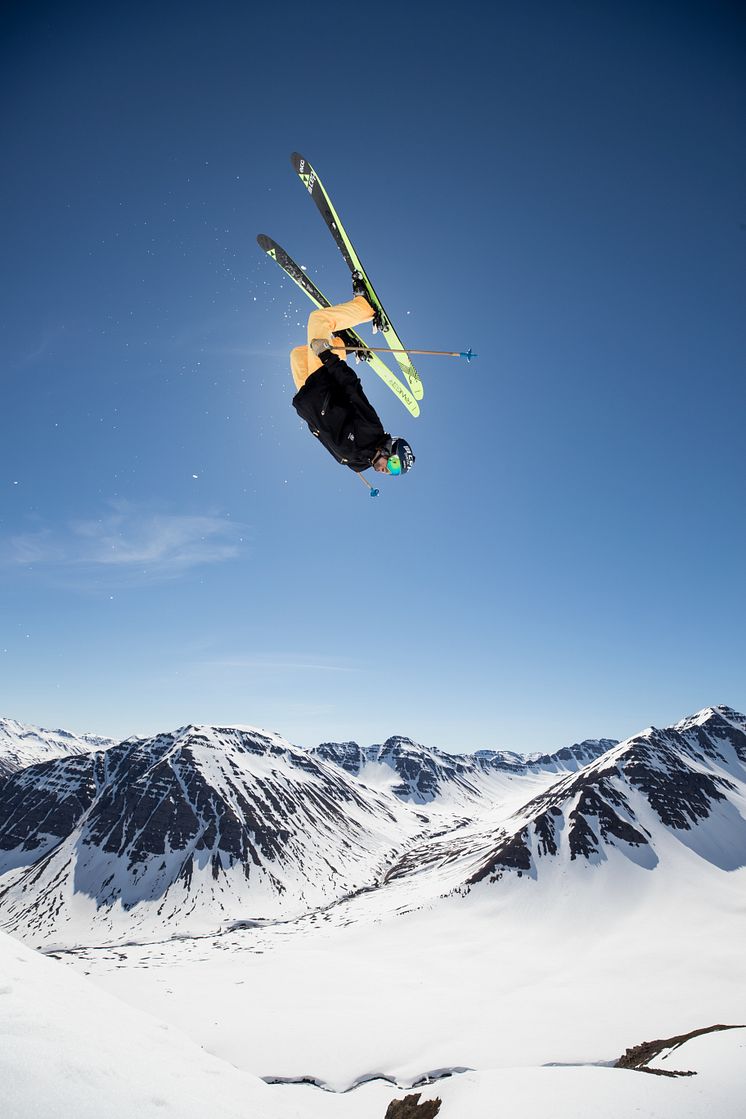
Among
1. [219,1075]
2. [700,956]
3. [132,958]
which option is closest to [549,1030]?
[700,956]

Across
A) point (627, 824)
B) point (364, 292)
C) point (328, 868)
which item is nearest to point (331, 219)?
point (364, 292)

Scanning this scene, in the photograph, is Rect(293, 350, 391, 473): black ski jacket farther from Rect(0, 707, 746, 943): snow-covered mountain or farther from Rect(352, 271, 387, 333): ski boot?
Rect(0, 707, 746, 943): snow-covered mountain

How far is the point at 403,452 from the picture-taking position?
1005 cm

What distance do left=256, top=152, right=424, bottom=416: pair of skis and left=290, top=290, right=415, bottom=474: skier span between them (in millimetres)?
704

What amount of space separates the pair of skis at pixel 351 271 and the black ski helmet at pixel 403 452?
225cm

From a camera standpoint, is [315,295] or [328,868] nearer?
[315,295]

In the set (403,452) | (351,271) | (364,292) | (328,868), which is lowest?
(328,868)

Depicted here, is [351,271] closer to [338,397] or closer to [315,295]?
[315,295]

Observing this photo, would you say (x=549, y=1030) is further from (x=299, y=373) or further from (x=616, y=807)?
(x=616, y=807)

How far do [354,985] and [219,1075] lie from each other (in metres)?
84.3

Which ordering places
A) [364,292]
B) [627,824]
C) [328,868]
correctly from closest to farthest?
[364,292] < [627,824] < [328,868]

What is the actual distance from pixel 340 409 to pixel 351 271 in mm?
5264

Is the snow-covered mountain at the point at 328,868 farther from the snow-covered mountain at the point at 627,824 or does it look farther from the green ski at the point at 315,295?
the green ski at the point at 315,295

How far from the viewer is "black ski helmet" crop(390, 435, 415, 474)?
32.6 feet
